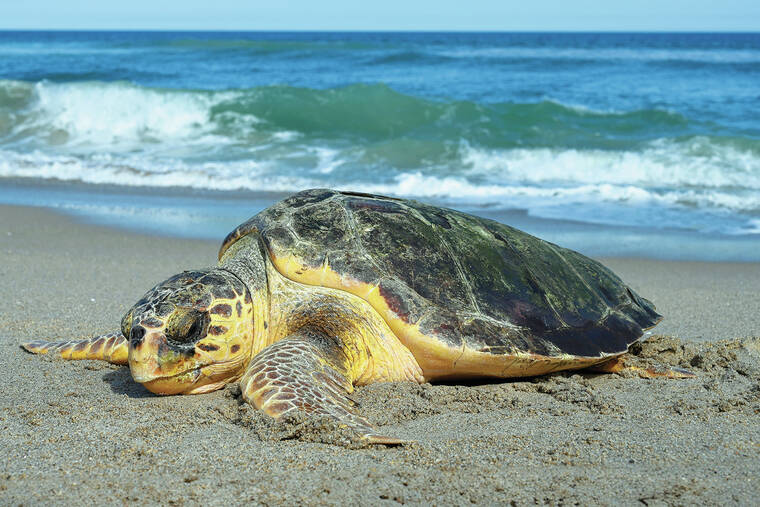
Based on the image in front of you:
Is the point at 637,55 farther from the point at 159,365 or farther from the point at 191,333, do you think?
the point at 159,365

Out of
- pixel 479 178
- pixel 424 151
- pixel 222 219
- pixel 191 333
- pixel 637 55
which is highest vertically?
pixel 637 55

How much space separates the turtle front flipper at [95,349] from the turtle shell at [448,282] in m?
0.73

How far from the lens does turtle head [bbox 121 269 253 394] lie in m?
2.74

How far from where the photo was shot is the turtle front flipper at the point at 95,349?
3459 mm

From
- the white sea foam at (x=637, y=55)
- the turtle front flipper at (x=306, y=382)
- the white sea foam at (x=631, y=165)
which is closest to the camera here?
the turtle front flipper at (x=306, y=382)

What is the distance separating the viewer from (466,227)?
3.65 m

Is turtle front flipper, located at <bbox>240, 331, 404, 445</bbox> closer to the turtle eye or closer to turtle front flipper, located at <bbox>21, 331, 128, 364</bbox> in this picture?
the turtle eye

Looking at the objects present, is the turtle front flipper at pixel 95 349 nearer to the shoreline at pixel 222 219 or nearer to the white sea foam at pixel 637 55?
the shoreline at pixel 222 219

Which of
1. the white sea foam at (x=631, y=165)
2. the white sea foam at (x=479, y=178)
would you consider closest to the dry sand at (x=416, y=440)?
the white sea foam at (x=479, y=178)

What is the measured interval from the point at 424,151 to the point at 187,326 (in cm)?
924

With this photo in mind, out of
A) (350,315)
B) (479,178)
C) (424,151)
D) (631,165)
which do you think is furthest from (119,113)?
(350,315)

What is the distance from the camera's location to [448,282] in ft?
10.7

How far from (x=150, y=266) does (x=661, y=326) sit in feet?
12.7

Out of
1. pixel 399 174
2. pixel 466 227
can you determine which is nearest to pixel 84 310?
pixel 466 227
